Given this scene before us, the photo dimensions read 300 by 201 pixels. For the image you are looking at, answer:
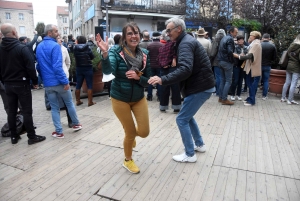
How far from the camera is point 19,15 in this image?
6531 cm

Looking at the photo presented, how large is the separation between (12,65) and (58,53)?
0.74m

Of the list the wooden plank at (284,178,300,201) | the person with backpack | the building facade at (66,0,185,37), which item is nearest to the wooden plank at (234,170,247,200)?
the wooden plank at (284,178,300,201)

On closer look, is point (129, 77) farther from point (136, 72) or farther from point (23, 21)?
point (23, 21)

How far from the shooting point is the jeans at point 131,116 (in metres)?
2.83

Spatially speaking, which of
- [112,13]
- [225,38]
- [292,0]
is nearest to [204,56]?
[225,38]

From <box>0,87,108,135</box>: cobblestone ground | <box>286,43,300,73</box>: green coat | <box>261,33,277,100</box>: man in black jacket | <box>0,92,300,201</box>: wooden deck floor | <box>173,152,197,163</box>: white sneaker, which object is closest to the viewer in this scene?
<box>0,92,300,201</box>: wooden deck floor

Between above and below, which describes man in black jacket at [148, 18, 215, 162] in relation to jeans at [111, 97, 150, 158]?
above

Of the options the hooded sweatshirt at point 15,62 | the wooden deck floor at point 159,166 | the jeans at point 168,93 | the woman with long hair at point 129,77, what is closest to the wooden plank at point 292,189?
the wooden deck floor at point 159,166

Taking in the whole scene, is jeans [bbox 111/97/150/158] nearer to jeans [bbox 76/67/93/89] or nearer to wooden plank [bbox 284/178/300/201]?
wooden plank [bbox 284/178/300/201]

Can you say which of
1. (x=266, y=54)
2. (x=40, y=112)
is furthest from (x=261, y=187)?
(x=40, y=112)

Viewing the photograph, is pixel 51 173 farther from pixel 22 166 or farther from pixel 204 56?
pixel 204 56

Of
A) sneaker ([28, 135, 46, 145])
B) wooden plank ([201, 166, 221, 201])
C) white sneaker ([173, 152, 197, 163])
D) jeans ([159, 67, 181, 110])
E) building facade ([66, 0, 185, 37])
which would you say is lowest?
wooden plank ([201, 166, 221, 201])

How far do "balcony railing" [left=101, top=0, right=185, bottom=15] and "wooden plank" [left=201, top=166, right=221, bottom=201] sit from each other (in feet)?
58.5

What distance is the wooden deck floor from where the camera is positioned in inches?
107
